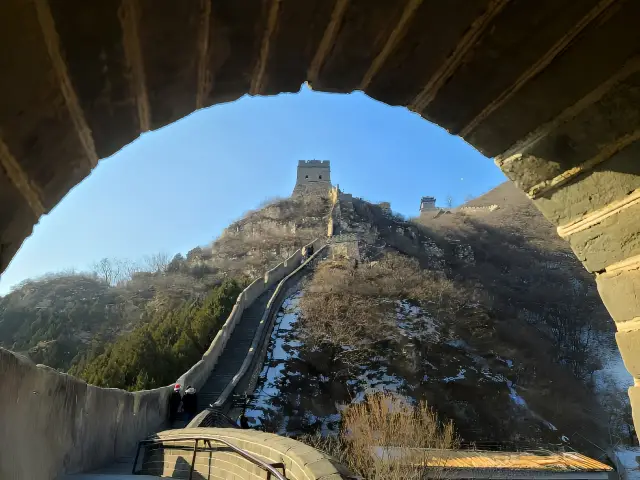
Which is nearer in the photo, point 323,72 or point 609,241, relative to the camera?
point 323,72

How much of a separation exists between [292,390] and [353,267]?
17910 mm

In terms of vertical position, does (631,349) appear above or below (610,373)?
below

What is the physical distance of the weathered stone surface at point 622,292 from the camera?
1819 mm

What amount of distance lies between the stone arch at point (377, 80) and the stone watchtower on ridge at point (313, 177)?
71.1m

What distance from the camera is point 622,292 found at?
188 centimetres

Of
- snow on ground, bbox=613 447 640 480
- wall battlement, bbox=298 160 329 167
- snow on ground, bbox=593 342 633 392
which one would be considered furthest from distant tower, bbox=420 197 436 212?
snow on ground, bbox=613 447 640 480

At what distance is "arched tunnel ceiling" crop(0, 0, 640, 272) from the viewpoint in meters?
1.16

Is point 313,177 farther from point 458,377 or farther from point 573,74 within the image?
point 573,74

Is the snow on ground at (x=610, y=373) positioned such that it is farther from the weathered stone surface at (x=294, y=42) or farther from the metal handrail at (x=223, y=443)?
the weathered stone surface at (x=294, y=42)

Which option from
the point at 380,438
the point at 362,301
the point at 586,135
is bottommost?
the point at 380,438

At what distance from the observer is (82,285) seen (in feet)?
129

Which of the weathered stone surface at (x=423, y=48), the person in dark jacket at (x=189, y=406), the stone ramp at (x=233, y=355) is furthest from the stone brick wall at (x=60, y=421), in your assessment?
the weathered stone surface at (x=423, y=48)

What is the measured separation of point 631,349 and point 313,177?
77.3 metres

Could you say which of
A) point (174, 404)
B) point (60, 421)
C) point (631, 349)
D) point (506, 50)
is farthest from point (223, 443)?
point (506, 50)
